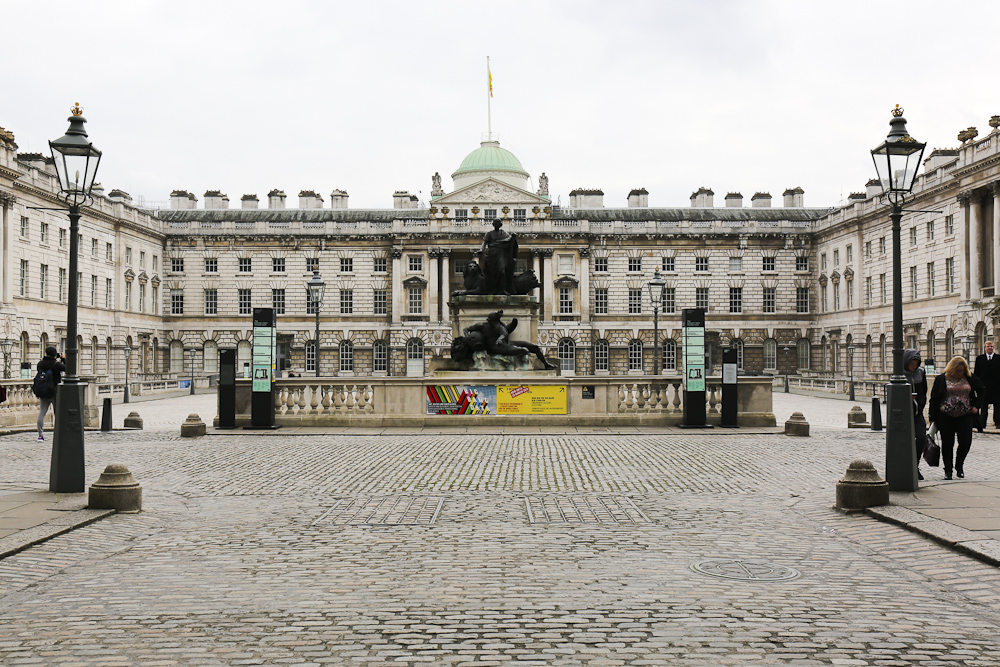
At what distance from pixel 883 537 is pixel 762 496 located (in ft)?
8.11

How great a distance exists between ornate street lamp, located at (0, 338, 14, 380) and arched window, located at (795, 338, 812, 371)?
2146 inches

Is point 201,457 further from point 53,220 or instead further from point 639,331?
point 639,331

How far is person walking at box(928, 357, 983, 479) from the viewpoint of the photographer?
1180 centimetres

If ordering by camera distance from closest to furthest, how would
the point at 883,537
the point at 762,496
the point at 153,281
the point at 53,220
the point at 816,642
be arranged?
1. the point at 816,642
2. the point at 883,537
3. the point at 762,496
4. the point at 53,220
5. the point at 153,281

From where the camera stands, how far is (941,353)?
49.1 meters

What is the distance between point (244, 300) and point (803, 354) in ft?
→ 148

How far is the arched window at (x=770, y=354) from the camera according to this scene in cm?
6888

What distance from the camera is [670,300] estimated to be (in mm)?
68938

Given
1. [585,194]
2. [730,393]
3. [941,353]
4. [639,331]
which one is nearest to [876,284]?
[941,353]

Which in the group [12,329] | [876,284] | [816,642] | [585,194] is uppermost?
[585,194]

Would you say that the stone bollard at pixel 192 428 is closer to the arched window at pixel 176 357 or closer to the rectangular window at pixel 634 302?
the rectangular window at pixel 634 302

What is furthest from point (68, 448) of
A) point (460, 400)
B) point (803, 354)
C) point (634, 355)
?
point (803, 354)

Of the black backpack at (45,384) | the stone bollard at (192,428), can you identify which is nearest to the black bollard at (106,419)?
the stone bollard at (192,428)

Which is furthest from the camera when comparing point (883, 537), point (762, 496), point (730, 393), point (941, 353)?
point (941, 353)
